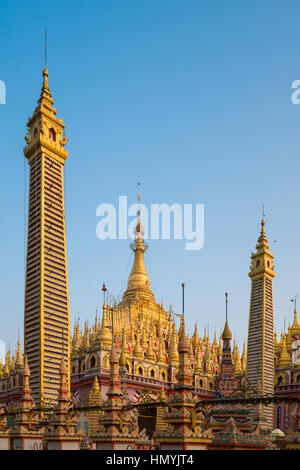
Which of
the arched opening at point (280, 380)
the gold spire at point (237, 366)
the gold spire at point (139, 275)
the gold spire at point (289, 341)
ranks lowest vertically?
the arched opening at point (280, 380)

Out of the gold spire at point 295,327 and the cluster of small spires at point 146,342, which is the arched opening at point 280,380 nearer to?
the cluster of small spires at point 146,342

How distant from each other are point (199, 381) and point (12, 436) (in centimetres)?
3833

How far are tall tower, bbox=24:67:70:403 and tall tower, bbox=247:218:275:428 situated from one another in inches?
1179

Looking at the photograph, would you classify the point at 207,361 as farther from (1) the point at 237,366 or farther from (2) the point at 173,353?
(2) the point at 173,353

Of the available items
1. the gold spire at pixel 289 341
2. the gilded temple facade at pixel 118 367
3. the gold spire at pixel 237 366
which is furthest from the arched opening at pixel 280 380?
the gold spire at pixel 289 341

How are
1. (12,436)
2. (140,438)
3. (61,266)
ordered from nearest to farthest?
(140,438), (12,436), (61,266)

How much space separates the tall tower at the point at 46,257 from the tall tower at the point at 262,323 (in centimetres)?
2994

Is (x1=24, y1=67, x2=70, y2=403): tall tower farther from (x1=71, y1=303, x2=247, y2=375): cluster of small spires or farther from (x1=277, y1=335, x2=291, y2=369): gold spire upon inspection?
(x1=277, y1=335, x2=291, y2=369): gold spire

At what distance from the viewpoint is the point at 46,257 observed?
40.5 metres

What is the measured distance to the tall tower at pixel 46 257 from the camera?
125 ft
